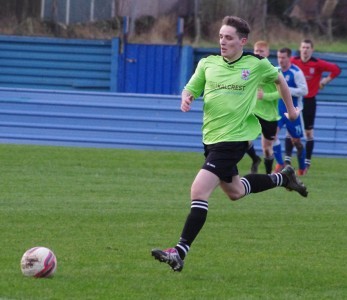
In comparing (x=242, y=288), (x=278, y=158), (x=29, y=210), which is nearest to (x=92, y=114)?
(x=278, y=158)

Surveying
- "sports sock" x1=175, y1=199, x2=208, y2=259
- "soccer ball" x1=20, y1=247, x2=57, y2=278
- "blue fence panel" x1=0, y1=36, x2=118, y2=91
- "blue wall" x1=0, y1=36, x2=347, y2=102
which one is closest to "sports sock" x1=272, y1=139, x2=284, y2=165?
"sports sock" x1=175, y1=199, x2=208, y2=259

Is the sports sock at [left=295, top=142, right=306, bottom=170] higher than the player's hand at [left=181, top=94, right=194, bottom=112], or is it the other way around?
the player's hand at [left=181, top=94, right=194, bottom=112]

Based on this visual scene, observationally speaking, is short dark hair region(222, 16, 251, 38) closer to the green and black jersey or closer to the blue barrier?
the green and black jersey

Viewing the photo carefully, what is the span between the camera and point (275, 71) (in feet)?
29.2

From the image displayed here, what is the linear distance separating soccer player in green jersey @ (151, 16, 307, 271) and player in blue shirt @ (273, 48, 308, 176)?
7372 mm

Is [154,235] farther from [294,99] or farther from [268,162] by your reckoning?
[294,99]

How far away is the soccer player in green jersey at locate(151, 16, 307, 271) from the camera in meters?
8.26

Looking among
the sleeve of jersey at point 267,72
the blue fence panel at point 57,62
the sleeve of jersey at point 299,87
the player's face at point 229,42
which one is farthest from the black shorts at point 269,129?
the blue fence panel at point 57,62

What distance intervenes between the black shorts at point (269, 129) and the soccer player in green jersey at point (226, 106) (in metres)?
6.96

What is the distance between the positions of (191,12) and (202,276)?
23782 millimetres

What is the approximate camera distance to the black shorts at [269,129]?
1582 cm

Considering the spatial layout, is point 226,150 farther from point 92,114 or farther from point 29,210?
point 92,114

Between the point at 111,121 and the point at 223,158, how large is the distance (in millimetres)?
12582

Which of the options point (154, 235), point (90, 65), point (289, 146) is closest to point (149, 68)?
point (90, 65)
